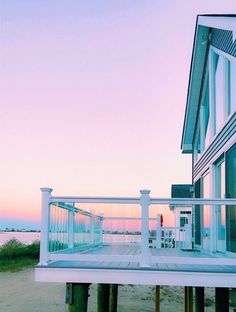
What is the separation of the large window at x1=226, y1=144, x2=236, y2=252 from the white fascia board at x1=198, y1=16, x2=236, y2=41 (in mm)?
2149

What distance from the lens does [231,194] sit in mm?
9617

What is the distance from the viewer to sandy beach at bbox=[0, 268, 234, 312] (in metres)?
18.1

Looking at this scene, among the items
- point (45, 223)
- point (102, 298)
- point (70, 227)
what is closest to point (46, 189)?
point (45, 223)

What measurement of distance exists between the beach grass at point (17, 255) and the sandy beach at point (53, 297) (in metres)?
3.47

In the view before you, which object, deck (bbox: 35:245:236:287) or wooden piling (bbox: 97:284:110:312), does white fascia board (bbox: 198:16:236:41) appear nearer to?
deck (bbox: 35:245:236:287)

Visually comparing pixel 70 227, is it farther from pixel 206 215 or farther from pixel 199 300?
pixel 199 300

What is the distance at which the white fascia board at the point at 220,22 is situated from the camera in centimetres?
908

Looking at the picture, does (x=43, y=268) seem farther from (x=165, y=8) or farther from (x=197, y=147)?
(x=165, y=8)

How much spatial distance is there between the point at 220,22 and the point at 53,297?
1393cm

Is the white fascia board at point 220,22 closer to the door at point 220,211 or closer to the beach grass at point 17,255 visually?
the door at point 220,211

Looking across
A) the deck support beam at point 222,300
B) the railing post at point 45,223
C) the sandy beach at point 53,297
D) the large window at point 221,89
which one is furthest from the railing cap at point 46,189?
the sandy beach at point 53,297

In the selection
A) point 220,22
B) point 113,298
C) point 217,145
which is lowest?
point 113,298

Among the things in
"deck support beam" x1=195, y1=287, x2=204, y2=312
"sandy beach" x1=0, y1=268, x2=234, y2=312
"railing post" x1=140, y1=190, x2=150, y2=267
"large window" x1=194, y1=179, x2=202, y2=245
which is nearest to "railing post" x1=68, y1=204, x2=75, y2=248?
"railing post" x1=140, y1=190, x2=150, y2=267

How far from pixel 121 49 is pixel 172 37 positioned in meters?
1.94
